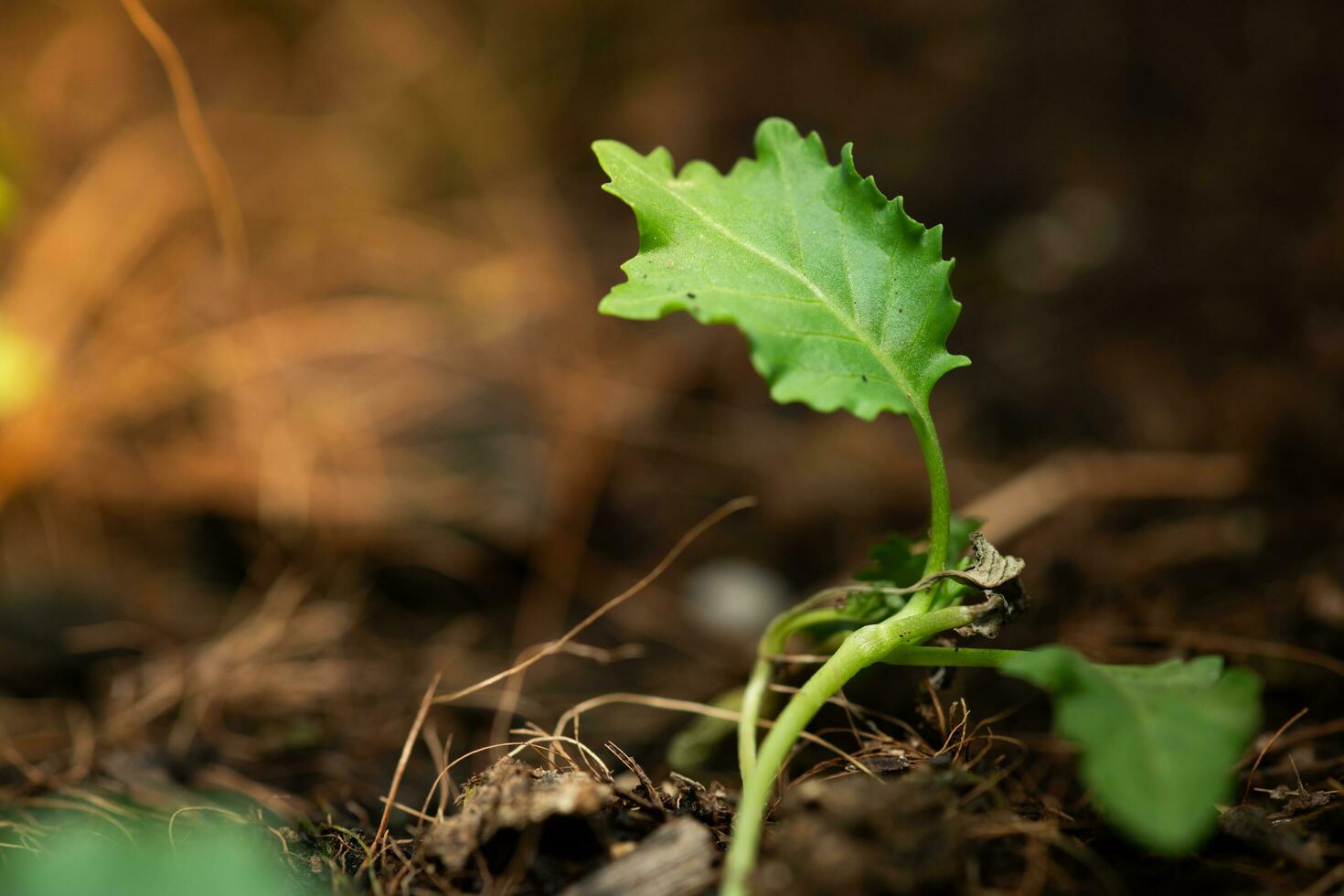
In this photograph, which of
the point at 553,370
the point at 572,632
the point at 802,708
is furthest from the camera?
the point at 553,370

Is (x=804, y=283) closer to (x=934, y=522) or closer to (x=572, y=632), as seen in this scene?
(x=934, y=522)

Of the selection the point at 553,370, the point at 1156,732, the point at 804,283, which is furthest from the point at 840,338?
the point at 553,370

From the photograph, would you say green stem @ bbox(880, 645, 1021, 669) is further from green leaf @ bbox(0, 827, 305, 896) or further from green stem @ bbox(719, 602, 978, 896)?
green leaf @ bbox(0, 827, 305, 896)

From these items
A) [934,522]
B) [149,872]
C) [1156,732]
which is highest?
[934,522]

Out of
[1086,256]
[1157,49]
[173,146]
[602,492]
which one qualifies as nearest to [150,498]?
[602,492]

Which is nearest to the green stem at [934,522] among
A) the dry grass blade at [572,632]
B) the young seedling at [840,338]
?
the young seedling at [840,338]
